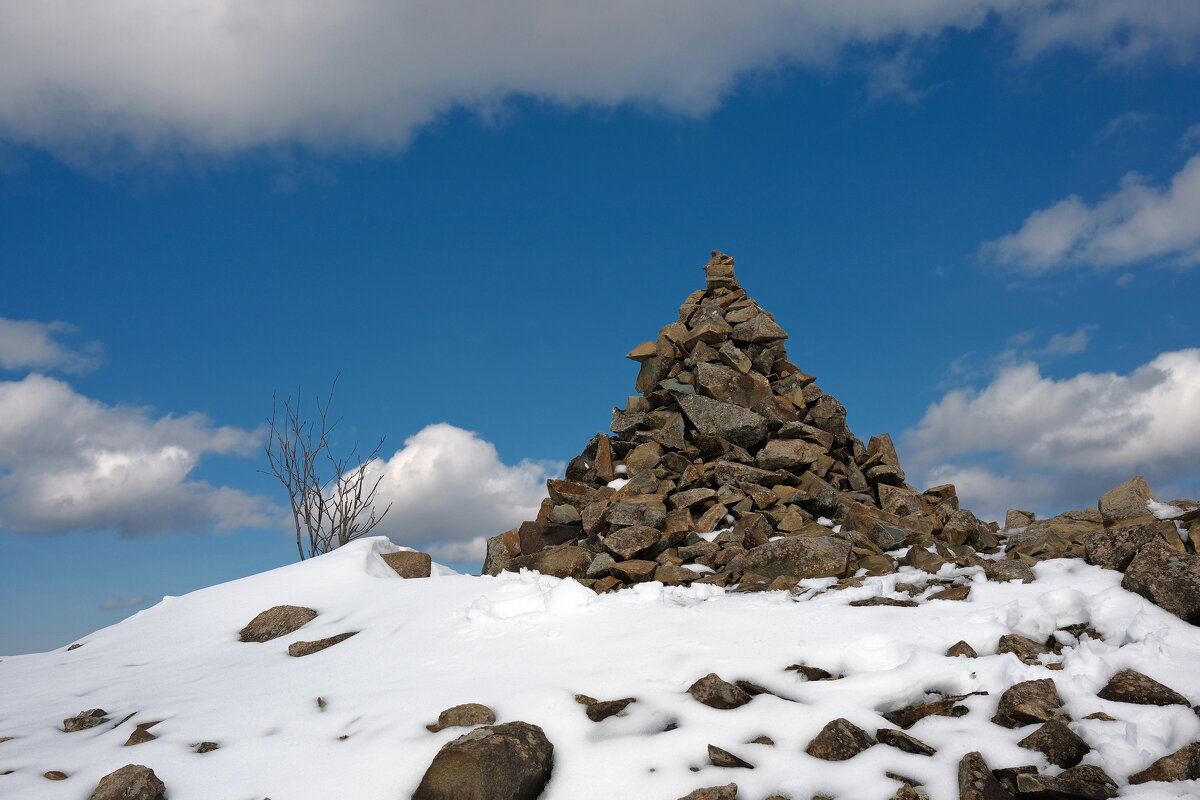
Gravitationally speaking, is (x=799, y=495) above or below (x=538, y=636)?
above

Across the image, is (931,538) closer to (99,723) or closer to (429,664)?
(429,664)

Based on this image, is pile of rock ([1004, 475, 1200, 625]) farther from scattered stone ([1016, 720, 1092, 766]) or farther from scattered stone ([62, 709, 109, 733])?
scattered stone ([62, 709, 109, 733])

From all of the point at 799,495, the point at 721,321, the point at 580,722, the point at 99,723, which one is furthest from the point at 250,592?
the point at 721,321

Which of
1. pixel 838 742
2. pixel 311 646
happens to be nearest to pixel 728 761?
pixel 838 742

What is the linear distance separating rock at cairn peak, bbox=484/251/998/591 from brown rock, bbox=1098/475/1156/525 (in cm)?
170

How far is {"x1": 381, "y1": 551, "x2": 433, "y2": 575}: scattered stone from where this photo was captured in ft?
36.4

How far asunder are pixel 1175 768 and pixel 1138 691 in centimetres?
84

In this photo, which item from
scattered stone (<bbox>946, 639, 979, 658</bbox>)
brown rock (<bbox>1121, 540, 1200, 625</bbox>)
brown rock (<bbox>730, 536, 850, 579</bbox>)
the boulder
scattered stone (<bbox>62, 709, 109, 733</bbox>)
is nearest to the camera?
the boulder

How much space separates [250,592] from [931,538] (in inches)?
353

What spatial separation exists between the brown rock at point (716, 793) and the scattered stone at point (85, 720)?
5635mm

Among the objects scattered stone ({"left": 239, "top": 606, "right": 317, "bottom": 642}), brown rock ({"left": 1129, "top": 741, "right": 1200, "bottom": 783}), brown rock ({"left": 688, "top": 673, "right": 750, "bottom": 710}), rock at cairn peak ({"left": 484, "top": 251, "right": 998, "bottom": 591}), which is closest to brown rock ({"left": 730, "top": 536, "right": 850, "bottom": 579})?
rock at cairn peak ({"left": 484, "top": 251, "right": 998, "bottom": 591})

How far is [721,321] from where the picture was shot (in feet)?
44.4

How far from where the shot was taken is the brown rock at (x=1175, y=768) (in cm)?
445

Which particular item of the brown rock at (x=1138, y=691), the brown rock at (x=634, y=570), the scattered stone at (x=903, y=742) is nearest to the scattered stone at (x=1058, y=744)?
the scattered stone at (x=903, y=742)
